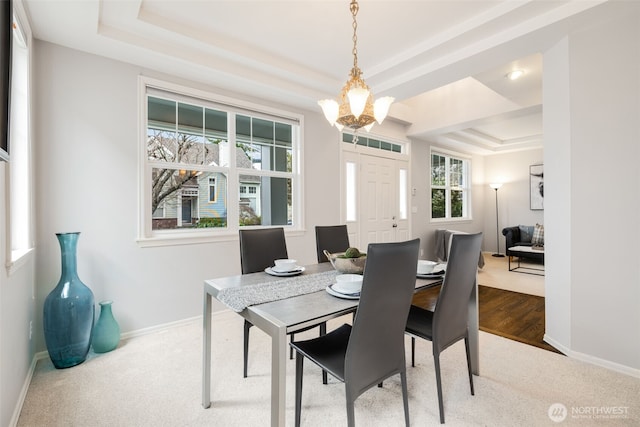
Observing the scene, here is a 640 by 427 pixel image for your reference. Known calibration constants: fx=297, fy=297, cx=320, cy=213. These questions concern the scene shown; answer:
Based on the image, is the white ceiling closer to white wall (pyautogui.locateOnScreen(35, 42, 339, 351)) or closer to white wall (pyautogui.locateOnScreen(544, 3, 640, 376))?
white wall (pyautogui.locateOnScreen(35, 42, 339, 351))

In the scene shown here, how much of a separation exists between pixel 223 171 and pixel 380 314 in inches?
102

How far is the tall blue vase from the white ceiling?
1644mm

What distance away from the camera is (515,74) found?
3273 mm

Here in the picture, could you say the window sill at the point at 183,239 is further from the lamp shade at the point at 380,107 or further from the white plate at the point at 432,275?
the white plate at the point at 432,275

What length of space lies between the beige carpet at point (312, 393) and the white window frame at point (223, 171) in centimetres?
108

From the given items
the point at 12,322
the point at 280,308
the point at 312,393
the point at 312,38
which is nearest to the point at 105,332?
the point at 12,322

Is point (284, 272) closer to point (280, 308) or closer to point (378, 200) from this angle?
point (280, 308)

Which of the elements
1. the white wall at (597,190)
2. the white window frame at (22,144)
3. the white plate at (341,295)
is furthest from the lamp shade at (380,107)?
the white window frame at (22,144)

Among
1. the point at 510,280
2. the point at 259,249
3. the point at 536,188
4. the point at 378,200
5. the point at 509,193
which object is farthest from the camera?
the point at 509,193

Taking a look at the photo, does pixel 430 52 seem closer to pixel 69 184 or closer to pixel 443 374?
pixel 443 374

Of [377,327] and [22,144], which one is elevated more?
[22,144]

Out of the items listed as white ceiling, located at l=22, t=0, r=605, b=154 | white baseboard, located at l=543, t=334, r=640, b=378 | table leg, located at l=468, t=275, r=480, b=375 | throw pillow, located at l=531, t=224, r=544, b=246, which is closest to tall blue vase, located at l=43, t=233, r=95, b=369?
white ceiling, located at l=22, t=0, r=605, b=154

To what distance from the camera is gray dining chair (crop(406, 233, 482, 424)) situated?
160 cm

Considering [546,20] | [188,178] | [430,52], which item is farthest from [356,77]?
[188,178]
